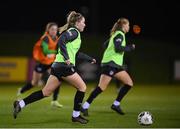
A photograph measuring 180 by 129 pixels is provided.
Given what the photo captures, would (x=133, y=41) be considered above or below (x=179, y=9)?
below

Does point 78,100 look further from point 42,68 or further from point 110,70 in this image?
point 42,68

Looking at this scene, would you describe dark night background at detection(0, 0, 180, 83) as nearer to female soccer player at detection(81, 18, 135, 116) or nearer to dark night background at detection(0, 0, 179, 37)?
dark night background at detection(0, 0, 179, 37)

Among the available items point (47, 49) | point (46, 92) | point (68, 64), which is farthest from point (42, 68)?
point (68, 64)

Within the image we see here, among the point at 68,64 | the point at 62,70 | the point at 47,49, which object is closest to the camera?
the point at 68,64

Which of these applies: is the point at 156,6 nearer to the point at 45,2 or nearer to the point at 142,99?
the point at 45,2

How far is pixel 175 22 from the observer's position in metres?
38.5

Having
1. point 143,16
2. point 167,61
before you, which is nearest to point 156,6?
point 143,16

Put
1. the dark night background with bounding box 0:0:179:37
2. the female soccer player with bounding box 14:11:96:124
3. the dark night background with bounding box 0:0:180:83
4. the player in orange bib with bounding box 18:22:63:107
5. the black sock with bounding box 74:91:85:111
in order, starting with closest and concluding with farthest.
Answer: the female soccer player with bounding box 14:11:96:124
the black sock with bounding box 74:91:85:111
the player in orange bib with bounding box 18:22:63:107
the dark night background with bounding box 0:0:180:83
the dark night background with bounding box 0:0:179:37

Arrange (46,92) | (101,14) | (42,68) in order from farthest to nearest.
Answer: (101,14) < (42,68) < (46,92)

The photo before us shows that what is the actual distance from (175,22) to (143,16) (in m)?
2.08

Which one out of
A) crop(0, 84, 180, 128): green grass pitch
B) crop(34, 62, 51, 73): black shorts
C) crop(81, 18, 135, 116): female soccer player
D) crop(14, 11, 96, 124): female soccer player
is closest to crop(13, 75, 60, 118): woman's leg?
crop(14, 11, 96, 124): female soccer player

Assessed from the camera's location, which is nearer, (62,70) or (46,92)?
(62,70)

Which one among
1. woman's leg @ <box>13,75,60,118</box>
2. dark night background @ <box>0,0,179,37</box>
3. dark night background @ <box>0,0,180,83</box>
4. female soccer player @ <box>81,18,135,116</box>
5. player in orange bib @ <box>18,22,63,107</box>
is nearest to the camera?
woman's leg @ <box>13,75,60,118</box>

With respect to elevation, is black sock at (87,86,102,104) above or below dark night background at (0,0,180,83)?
below
